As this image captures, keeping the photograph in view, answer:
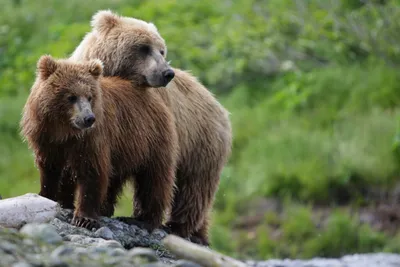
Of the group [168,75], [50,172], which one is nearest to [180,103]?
[168,75]

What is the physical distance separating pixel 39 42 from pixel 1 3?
185cm

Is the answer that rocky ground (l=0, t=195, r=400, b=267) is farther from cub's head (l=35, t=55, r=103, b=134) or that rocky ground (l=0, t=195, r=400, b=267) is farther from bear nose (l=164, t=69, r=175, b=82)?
bear nose (l=164, t=69, r=175, b=82)

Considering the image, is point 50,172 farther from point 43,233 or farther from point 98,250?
point 98,250

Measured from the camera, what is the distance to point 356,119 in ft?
37.7

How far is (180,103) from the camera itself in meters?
6.75

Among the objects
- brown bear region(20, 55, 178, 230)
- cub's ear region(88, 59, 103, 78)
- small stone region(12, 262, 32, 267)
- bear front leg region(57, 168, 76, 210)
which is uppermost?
cub's ear region(88, 59, 103, 78)

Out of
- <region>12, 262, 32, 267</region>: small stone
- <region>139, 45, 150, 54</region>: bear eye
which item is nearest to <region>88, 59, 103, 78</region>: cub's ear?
<region>139, 45, 150, 54</region>: bear eye

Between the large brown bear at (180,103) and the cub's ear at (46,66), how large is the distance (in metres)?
0.86

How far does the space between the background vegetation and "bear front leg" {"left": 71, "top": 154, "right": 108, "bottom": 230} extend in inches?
161

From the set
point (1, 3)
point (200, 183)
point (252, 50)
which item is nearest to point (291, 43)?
point (252, 50)

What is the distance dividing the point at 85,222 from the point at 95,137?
0.52 metres

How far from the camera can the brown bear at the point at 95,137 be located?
566 cm

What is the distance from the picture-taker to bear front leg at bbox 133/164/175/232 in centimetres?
636

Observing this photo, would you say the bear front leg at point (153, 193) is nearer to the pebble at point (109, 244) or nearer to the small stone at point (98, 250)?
the pebble at point (109, 244)
